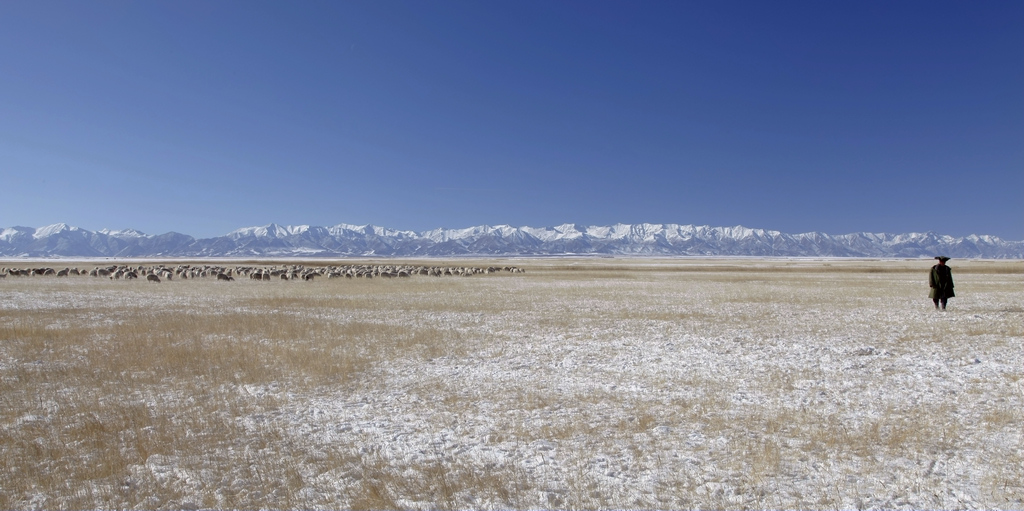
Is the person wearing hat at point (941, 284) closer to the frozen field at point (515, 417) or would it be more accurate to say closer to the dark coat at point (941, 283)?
the dark coat at point (941, 283)

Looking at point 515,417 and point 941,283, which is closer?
point 515,417

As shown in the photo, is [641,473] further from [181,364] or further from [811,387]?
[181,364]

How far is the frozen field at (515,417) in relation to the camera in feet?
17.0

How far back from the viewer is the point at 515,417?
768 cm

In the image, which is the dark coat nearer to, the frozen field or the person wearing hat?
the person wearing hat

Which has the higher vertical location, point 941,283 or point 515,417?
point 941,283

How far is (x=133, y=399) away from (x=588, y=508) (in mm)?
8389

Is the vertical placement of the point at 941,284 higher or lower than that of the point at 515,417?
higher

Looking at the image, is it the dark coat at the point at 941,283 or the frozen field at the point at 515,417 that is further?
the dark coat at the point at 941,283

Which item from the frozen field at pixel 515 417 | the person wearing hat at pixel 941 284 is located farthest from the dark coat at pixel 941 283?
the frozen field at pixel 515 417

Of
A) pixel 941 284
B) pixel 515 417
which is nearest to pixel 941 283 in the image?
pixel 941 284

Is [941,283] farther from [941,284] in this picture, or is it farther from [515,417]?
[515,417]

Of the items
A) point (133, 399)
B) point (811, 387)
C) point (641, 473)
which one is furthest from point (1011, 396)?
point (133, 399)

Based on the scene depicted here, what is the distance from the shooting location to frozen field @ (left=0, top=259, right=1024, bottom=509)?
5191 millimetres
